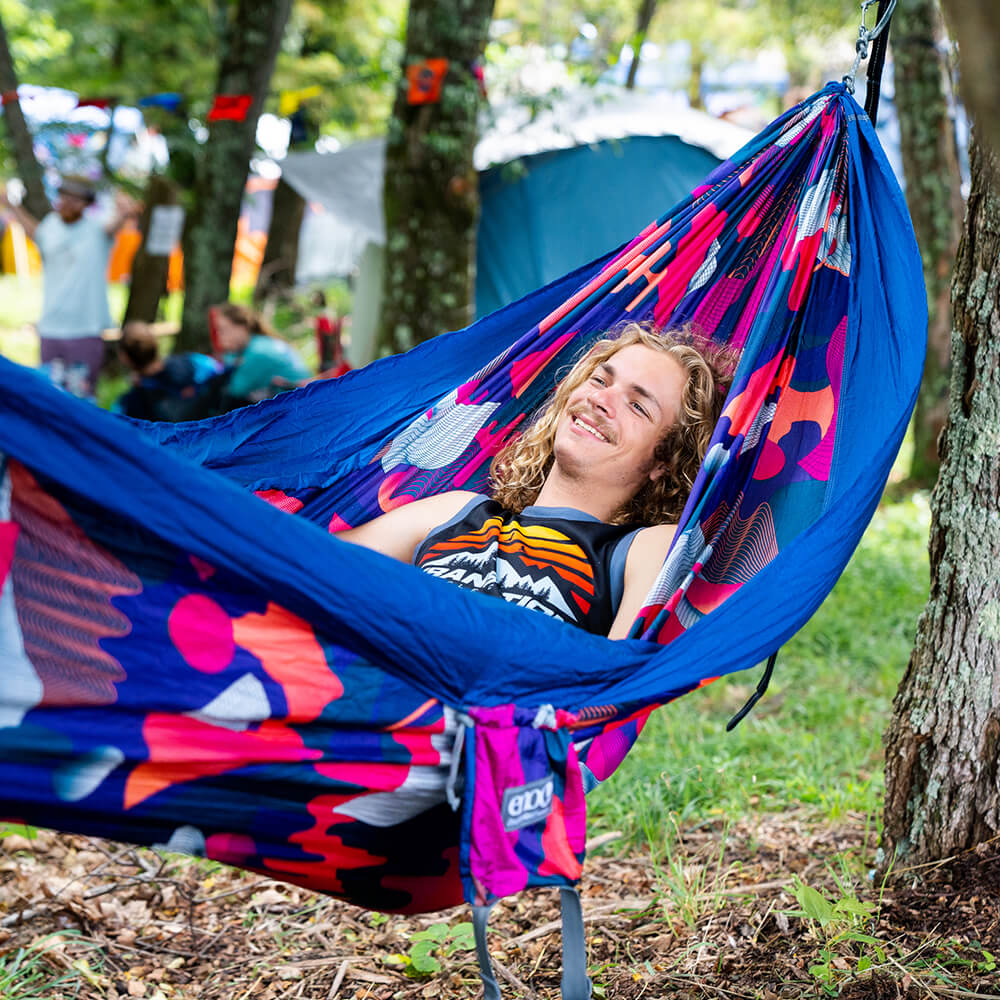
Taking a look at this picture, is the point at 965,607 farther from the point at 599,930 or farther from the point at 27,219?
the point at 27,219

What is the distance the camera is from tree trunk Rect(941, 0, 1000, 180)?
64 cm

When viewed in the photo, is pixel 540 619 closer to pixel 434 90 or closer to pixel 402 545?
Answer: pixel 402 545

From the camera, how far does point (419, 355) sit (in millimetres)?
2025

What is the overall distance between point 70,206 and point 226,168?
891 millimetres

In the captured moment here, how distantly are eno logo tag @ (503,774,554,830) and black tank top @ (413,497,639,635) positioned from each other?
0.40 m

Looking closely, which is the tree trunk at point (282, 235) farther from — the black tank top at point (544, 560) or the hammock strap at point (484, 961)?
the hammock strap at point (484, 961)

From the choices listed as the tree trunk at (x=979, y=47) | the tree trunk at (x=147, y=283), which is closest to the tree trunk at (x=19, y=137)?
the tree trunk at (x=147, y=283)

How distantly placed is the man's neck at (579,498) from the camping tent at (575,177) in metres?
3.88

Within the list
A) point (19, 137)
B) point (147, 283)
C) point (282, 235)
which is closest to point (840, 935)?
point (19, 137)

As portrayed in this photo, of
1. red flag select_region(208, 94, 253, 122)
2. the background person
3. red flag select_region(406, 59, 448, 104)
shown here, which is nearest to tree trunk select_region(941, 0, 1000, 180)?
red flag select_region(406, 59, 448, 104)

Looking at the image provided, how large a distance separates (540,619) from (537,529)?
42 centimetres

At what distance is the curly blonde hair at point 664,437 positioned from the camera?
6.04 feet

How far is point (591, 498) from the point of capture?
1.81m

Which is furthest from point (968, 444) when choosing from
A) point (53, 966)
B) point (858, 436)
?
point (53, 966)
